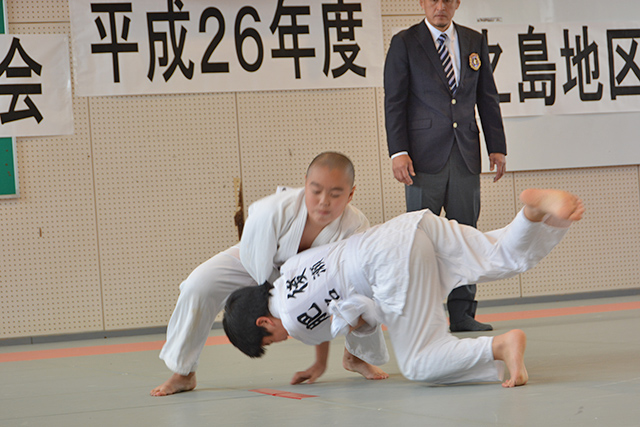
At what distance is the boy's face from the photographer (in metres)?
2.08

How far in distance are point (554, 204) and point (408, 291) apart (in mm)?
444

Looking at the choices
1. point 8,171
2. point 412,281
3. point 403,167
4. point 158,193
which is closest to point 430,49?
point 403,167

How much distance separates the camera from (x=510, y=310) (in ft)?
14.1

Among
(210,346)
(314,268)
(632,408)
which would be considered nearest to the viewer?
(632,408)

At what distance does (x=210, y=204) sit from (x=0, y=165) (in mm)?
1229

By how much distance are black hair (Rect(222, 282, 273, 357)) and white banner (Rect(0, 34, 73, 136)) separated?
257cm

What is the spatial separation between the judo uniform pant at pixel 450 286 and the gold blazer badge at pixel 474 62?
1623 mm

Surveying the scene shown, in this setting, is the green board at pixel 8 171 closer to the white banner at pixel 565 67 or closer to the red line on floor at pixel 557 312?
the red line on floor at pixel 557 312

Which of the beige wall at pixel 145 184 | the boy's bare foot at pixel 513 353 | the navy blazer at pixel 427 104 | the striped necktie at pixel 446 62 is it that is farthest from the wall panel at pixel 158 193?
the boy's bare foot at pixel 513 353

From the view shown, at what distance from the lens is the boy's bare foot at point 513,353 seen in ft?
5.89

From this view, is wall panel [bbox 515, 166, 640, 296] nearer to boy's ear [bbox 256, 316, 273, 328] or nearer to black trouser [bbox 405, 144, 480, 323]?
black trouser [bbox 405, 144, 480, 323]

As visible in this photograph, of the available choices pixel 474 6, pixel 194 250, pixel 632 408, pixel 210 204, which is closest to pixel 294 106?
pixel 210 204

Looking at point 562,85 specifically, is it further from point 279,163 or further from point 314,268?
point 314,268

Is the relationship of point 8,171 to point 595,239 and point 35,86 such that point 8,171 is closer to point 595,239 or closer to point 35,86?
point 35,86
